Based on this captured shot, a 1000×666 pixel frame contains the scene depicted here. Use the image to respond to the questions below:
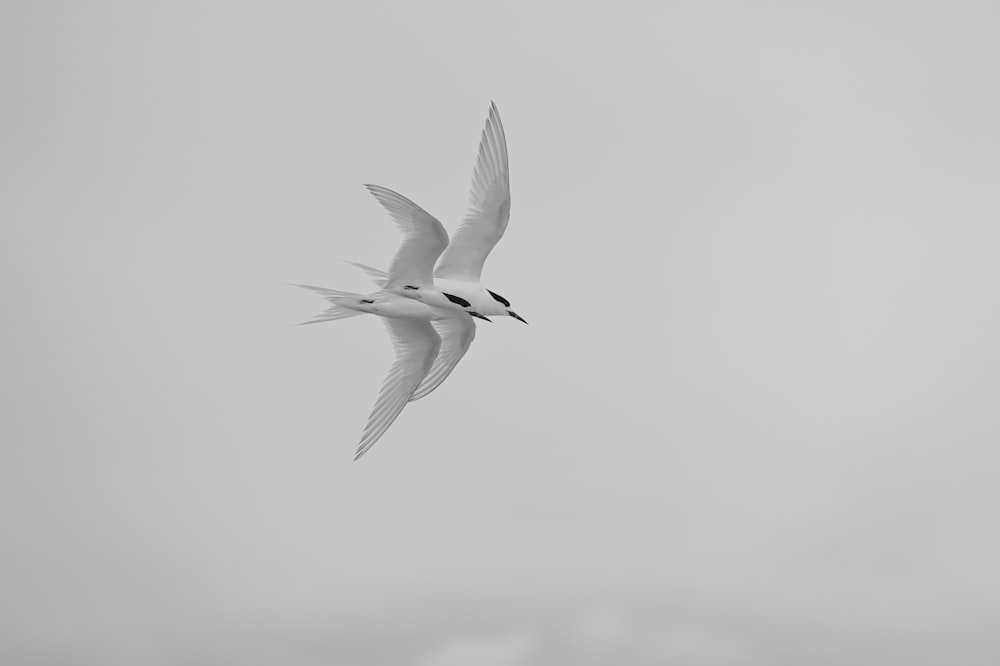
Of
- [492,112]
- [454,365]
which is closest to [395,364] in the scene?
[454,365]

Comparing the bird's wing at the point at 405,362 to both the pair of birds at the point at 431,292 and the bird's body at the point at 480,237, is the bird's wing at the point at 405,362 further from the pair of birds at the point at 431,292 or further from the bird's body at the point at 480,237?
the bird's body at the point at 480,237

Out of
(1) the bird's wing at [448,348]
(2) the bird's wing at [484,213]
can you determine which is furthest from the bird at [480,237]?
(1) the bird's wing at [448,348]

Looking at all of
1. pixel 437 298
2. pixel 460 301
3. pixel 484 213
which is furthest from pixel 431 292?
pixel 484 213

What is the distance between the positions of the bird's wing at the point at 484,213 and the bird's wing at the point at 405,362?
1179 millimetres

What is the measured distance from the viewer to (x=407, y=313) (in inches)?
1139

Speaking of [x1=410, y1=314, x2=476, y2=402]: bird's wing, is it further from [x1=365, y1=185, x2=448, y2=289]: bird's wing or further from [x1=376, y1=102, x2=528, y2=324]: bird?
[x1=365, y1=185, x2=448, y2=289]: bird's wing

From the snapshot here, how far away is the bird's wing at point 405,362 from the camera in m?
29.8

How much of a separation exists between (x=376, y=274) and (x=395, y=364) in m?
2.23

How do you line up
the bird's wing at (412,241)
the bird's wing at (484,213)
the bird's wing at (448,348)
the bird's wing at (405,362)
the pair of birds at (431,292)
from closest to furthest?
1. the bird's wing at (412,241)
2. the pair of birds at (431,292)
3. the bird's wing at (484,213)
4. the bird's wing at (405,362)
5. the bird's wing at (448,348)

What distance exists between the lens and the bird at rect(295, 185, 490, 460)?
2762 cm

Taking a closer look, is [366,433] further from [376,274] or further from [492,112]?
[492,112]

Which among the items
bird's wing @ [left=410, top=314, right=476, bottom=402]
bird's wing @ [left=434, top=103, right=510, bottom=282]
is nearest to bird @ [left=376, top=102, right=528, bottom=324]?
bird's wing @ [left=434, top=103, right=510, bottom=282]

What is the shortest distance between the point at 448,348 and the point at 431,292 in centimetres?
214

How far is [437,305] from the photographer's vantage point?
95.3ft
